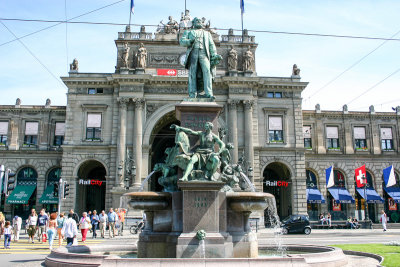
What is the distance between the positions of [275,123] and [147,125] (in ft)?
48.0

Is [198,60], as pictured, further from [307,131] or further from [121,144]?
[307,131]

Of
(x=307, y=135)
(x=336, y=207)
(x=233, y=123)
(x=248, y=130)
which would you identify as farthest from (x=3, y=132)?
(x=336, y=207)

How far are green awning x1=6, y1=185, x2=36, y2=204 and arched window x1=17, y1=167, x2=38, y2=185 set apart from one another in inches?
20.9

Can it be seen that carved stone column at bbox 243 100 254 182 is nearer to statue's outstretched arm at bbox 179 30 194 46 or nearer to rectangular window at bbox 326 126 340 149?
rectangular window at bbox 326 126 340 149

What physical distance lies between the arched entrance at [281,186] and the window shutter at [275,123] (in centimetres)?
429

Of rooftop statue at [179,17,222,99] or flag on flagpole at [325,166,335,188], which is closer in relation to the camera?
rooftop statue at [179,17,222,99]

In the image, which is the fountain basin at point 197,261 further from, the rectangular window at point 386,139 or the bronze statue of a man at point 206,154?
the rectangular window at point 386,139

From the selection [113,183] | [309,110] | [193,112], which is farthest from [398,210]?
[193,112]

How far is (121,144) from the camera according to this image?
40.6 meters

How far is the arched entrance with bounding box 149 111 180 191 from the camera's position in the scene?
43.6m

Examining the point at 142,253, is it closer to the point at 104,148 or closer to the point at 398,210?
the point at 104,148

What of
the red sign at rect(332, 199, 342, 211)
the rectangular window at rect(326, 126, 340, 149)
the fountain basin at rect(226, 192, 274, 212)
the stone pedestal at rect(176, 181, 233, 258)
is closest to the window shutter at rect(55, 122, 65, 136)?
the rectangular window at rect(326, 126, 340, 149)

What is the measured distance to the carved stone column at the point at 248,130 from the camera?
4126 cm

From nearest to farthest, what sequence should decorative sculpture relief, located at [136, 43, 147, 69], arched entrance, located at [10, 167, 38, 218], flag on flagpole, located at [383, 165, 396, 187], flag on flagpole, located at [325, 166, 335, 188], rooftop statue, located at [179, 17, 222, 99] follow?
rooftop statue, located at [179, 17, 222, 99]
flag on flagpole, located at [325, 166, 335, 188]
decorative sculpture relief, located at [136, 43, 147, 69]
flag on flagpole, located at [383, 165, 396, 187]
arched entrance, located at [10, 167, 38, 218]
